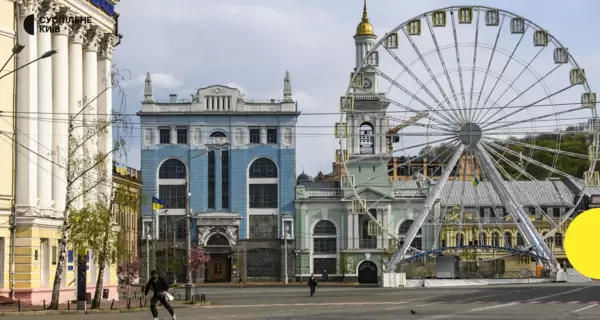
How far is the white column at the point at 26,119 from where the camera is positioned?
49041 millimetres

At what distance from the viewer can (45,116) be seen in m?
51.1

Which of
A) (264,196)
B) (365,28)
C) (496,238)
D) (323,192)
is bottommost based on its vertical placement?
(496,238)

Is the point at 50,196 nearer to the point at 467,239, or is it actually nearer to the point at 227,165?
the point at 227,165

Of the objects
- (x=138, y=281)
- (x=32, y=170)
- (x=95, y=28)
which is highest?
(x=95, y=28)

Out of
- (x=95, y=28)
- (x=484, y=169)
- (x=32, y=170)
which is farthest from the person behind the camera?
(x=484, y=169)

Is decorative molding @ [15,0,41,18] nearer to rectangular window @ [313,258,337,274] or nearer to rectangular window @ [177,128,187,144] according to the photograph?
rectangular window @ [177,128,187,144]

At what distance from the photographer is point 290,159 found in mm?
130000

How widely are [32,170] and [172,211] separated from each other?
3114 inches

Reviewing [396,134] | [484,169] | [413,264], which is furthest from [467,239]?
[396,134]

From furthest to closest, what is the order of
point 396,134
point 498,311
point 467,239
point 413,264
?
point 467,239, point 413,264, point 396,134, point 498,311

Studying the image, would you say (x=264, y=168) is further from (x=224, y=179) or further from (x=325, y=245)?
(x=325, y=245)

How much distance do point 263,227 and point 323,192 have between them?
9.04 metres

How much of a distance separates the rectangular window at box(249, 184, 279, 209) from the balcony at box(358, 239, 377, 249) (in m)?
11.3

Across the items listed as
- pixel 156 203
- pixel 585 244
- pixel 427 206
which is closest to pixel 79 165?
pixel 156 203
